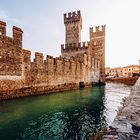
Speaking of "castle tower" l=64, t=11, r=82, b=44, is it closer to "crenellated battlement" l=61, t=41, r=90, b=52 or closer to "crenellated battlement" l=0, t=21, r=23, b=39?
"crenellated battlement" l=61, t=41, r=90, b=52

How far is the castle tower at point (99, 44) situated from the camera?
1347 inches

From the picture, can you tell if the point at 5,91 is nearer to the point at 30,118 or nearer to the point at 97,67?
the point at 30,118

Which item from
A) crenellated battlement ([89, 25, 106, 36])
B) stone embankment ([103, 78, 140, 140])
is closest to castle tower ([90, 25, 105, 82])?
crenellated battlement ([89, 25, 106, 36])

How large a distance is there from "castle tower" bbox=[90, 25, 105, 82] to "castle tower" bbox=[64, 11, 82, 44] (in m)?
3.35

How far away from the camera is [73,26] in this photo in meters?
35.0

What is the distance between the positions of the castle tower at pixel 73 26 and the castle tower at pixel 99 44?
3.35 m

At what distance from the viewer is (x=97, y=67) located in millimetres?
32531

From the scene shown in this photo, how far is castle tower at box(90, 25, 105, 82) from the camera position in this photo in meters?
34.2

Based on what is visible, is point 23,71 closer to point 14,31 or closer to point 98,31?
point 14,31

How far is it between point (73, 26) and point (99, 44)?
6.86 meters

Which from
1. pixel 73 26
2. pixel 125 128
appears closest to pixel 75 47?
pixel 73 26

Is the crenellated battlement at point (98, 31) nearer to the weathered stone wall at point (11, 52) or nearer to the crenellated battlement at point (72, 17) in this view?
the crenellated battlement at point (72, 17)

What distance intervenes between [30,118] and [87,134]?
2.71m

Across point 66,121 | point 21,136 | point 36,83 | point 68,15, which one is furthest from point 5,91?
point 68,15
